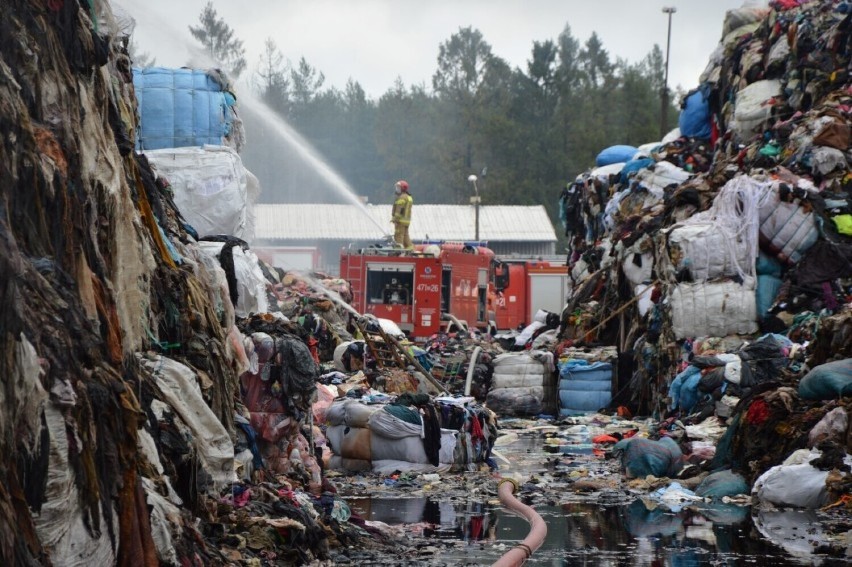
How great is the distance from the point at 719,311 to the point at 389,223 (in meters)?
29.4

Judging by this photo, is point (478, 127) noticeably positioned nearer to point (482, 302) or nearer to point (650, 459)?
point (482, 302)

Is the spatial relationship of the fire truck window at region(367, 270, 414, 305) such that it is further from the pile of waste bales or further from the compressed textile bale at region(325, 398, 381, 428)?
the compressed textile bale at region(325, 398, 381, 428)

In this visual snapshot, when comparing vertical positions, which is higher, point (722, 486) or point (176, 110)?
point (176, 110)

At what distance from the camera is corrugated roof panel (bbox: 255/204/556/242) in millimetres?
48688

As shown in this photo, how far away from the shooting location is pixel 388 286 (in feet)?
85.2

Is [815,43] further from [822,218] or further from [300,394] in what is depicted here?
[300,394]

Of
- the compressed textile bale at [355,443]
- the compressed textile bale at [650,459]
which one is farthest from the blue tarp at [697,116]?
the compressed textile bale at [355,443]

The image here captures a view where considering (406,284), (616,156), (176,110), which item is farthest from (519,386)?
(616,156)

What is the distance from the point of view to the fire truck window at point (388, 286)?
25.8 m

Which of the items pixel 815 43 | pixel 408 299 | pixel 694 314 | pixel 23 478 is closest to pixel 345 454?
pixel 694 314

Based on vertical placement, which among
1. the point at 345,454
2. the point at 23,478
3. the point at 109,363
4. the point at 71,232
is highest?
the point at 71,232

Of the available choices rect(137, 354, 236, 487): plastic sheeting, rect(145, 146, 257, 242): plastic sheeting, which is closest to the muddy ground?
rect(137, 354, 236, 487): plastic sheeting

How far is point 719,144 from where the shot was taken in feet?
69.7

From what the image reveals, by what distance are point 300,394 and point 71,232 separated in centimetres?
430
